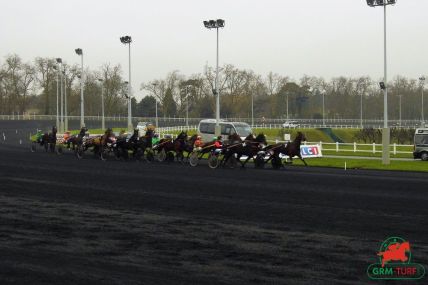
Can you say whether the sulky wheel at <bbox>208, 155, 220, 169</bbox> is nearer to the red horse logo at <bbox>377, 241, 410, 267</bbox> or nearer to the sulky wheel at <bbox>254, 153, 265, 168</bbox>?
the sulky wheel at <bbox>254, 153, 265, 168</bbox>

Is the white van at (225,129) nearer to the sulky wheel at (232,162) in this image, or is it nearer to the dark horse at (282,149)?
the sulky wheel at (232,162)

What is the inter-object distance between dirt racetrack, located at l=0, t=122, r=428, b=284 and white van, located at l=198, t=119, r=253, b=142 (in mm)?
20573

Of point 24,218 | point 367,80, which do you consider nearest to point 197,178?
point 24,218

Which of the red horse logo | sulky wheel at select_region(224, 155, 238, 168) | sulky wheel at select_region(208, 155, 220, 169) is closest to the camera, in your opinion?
the red horse logo

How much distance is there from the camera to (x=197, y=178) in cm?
2198

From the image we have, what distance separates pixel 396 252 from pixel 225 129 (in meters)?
33.0

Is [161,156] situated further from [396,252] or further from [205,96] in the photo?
[205,96]

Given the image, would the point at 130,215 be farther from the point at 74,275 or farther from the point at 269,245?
the point at 74,275

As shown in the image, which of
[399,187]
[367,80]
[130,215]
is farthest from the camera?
[367,80]

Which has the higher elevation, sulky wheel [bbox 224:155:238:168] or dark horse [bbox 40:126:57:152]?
dark horse [bbox 40:126:57:152]

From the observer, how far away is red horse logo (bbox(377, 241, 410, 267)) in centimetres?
866

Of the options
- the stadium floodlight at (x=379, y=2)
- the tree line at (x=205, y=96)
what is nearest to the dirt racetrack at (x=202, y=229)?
the stadium floodlight at (x=379, y=2)

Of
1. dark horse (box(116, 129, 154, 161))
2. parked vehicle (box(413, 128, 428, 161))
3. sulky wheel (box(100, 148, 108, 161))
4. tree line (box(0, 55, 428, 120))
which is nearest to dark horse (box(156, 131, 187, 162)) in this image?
dark horse (box(116, 129, 154, 161))

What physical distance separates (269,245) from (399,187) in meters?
10.5
